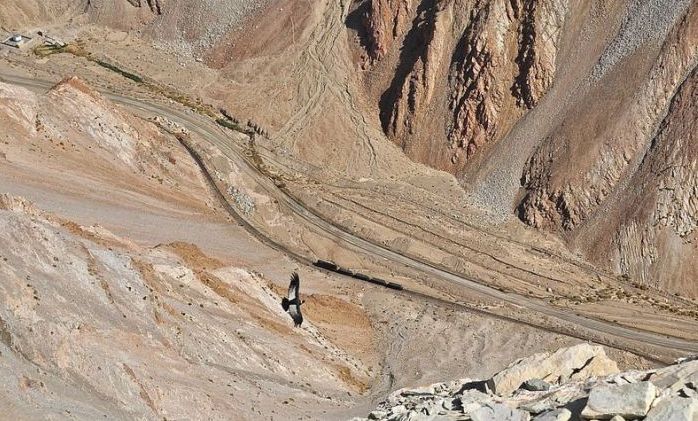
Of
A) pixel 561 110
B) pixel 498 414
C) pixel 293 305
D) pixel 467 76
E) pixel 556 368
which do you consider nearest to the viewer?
pixel 498 414

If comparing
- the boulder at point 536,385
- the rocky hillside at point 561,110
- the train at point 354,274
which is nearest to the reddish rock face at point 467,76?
the rocky hillside at point 561,110

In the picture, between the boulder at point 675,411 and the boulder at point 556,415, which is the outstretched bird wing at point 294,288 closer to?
the boulder at point 556,415

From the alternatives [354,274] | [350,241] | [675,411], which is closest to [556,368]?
[675,411]

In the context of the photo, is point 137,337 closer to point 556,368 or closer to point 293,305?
point 293,305

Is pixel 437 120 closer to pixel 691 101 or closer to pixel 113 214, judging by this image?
pixel 691 101

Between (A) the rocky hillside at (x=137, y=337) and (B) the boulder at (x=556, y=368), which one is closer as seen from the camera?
(B) the boulder at (x=556, y=368)

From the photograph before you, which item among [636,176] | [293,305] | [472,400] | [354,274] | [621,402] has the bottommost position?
[472,400]

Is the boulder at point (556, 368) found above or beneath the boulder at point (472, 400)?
above
